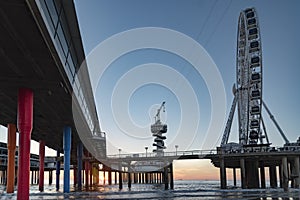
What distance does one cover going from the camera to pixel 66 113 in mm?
33812

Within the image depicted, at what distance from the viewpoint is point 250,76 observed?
5716 cm

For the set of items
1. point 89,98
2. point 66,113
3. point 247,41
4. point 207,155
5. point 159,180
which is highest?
point 247,41

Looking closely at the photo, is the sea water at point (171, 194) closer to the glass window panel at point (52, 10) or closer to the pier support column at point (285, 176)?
the pier support column at point (285, 176)

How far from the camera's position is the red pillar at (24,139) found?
2270 cm

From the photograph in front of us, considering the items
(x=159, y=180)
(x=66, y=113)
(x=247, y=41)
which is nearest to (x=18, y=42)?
(x=66, y=113)

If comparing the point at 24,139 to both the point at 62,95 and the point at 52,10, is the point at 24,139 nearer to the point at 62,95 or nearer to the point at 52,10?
the point at 62,95

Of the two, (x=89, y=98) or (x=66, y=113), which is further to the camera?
(x=89, y=98)

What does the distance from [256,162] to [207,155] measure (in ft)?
22.2

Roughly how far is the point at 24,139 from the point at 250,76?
4005cm

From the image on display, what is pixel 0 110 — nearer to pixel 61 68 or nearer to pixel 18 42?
pixel 61 68

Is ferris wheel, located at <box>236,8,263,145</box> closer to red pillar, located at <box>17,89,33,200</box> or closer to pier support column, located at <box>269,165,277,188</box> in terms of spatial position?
pier support column, located at <box>269,165,277,188</box>

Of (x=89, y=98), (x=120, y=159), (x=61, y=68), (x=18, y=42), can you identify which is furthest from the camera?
(x=120, y=159)

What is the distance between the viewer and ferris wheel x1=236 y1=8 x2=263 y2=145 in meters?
56.5

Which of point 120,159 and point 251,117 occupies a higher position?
point 251,117
